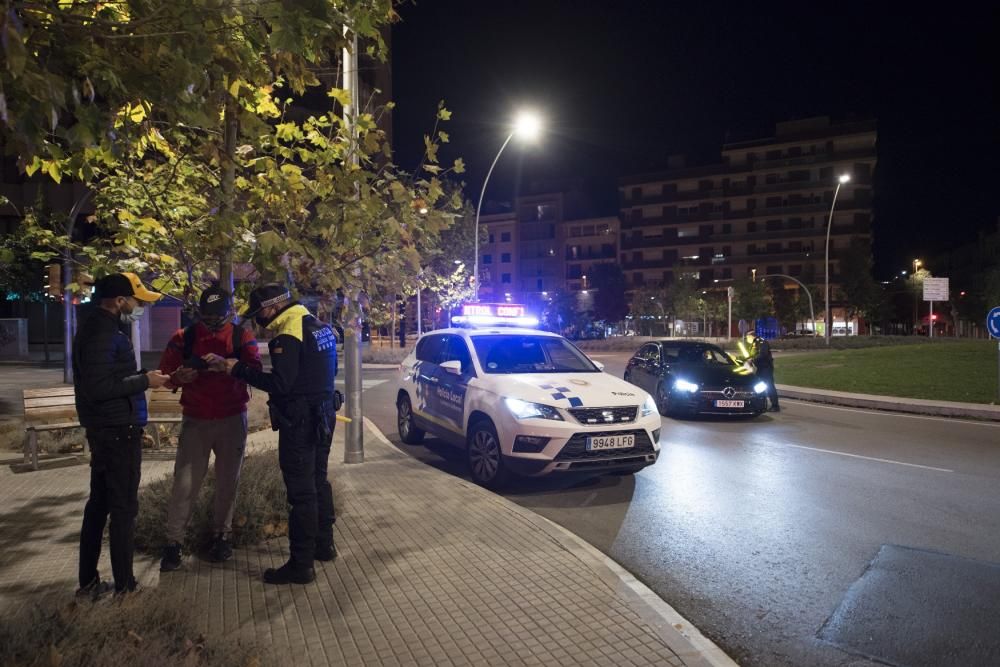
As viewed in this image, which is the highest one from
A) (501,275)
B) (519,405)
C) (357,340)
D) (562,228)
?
(562,228)

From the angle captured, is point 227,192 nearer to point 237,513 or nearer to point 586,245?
point 237,513

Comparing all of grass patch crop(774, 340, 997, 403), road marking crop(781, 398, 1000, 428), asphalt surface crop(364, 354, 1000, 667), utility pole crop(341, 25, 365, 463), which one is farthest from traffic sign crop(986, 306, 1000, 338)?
utility pole crop(341, 25, 365, 463)

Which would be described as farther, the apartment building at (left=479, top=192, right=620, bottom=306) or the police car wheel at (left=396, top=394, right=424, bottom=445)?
the apartment building at (left=479, top=192, right=620, bottom=306)

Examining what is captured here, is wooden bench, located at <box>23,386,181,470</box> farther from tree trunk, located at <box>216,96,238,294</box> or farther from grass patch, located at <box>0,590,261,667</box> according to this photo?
grass patch, located at <box>0,590,261,667</box>

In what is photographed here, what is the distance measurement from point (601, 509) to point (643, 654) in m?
3.15

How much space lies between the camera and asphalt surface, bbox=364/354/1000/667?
158 inches

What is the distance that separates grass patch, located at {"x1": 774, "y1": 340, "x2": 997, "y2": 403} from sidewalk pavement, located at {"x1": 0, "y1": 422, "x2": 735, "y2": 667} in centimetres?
1450

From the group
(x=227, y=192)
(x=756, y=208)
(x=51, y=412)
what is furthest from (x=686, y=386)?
(x=756, y=208)

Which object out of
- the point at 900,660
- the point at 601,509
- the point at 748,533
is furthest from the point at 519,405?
the point at 900,660

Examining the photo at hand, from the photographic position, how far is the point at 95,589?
393 cm

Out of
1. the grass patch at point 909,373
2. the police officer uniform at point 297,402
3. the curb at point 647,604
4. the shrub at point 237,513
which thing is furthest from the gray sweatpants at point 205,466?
the grass patch at point 909,373

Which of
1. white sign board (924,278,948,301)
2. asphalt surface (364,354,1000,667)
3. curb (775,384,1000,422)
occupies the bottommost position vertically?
curb (775,384,1000,422)

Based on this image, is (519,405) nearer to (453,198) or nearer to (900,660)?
(453,198)

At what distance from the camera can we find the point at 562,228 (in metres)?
91.8
